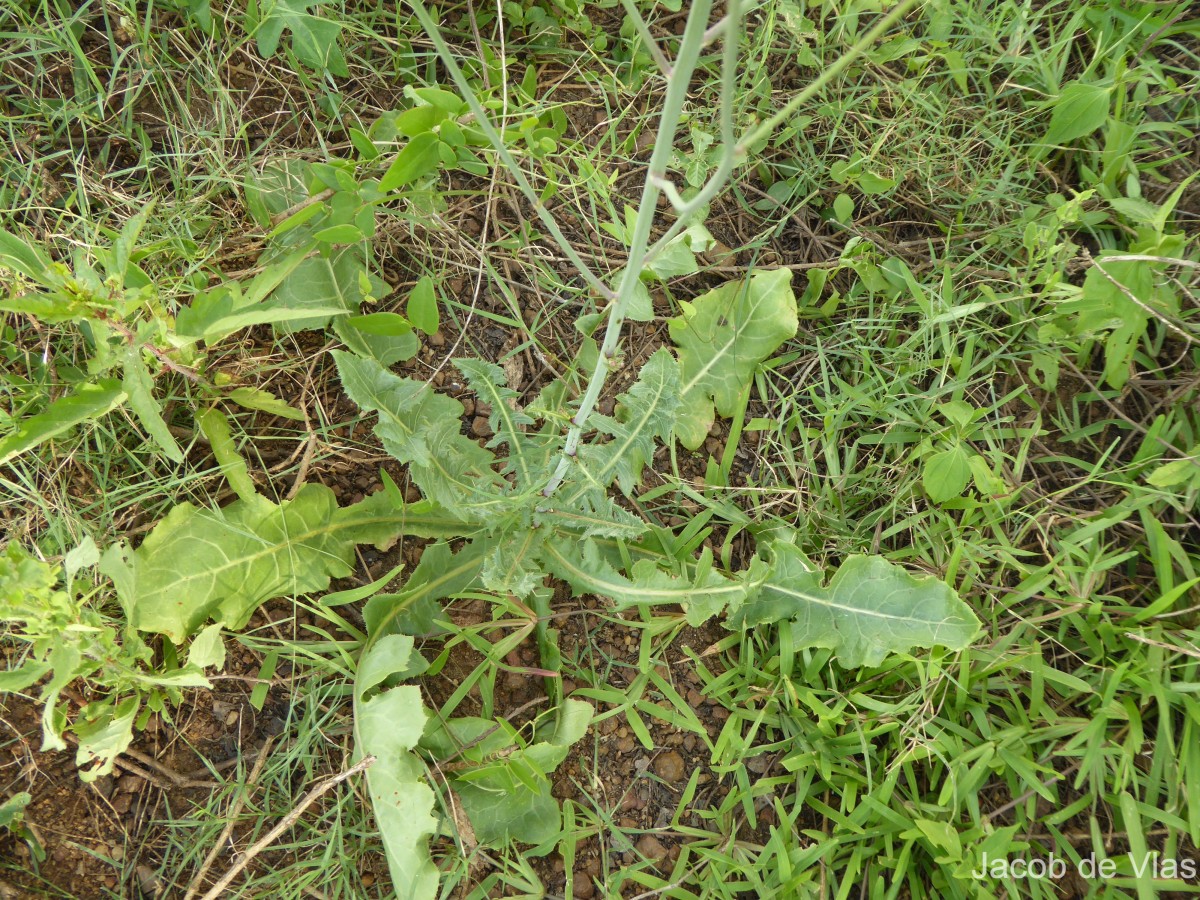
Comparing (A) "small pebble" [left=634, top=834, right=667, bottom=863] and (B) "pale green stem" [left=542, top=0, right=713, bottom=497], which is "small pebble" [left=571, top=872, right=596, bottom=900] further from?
(B) "pale green stem" [left=542, top=0, right=713, bottom=497]

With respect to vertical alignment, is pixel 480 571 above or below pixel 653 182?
below

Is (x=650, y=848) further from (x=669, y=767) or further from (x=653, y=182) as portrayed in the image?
(x=653, y=182)

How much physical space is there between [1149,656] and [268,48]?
2.82 m

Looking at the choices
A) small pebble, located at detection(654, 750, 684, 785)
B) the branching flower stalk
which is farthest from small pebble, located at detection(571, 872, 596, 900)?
the branching flower stalk

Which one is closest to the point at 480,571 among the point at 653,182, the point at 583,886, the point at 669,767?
the point at 669,767

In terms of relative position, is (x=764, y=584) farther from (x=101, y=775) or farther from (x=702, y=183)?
(x=101, y=775)

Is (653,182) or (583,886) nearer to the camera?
(653,182)

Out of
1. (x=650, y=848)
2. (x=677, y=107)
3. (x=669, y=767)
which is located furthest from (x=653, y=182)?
(x=650, y=848)

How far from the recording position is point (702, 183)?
2.43 metres

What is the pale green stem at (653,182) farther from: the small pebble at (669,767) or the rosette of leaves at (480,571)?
the small pebble at (669,767)

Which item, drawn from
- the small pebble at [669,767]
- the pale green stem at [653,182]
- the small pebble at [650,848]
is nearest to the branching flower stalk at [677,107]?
the pale green stem at [653,182]

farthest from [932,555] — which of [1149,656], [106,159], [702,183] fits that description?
[106,159]

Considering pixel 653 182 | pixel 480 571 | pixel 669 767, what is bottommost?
pixel 669 767

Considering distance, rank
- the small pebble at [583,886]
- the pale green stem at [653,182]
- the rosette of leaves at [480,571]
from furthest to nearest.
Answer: the small pebble at [583,886] → the rosette of leaves at [480,571] → the pale green stem at [653,182]
